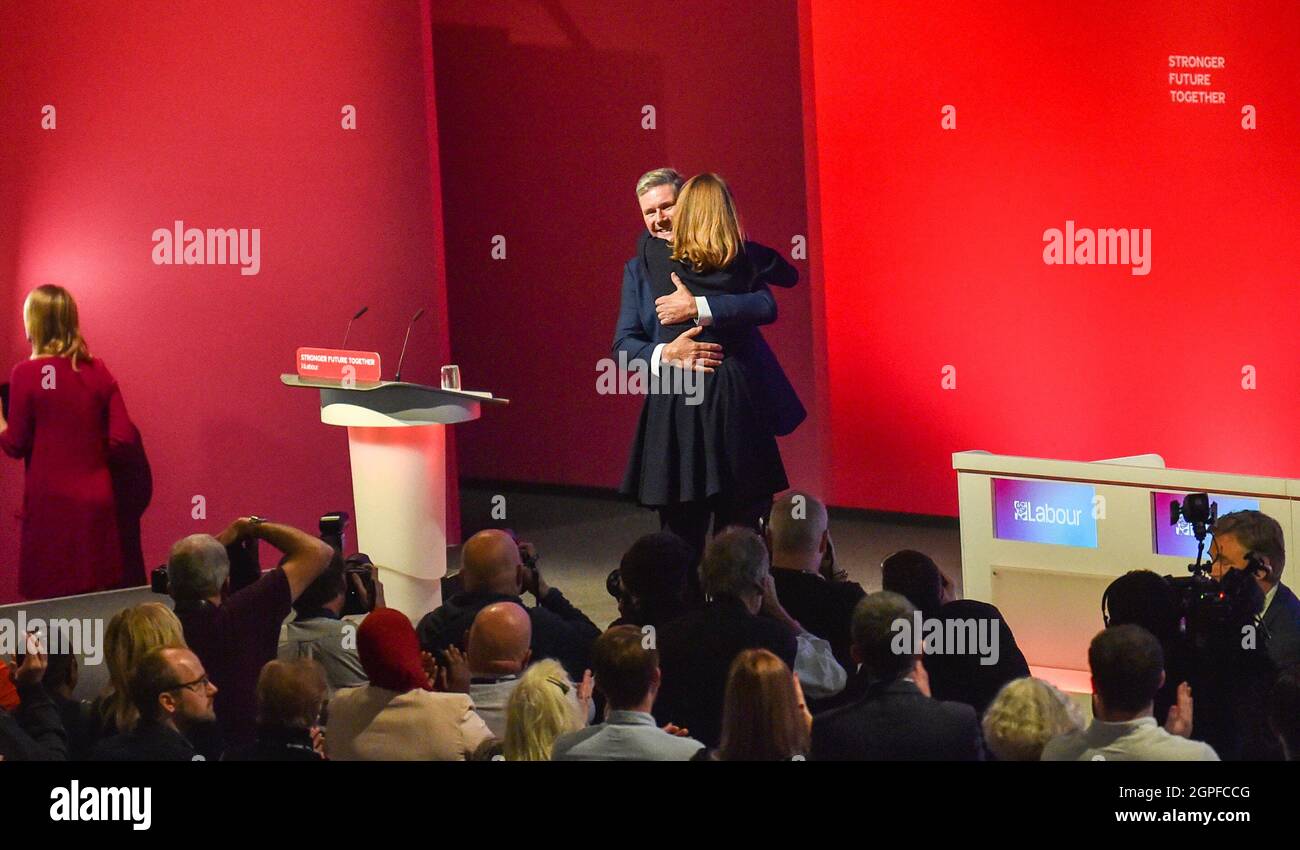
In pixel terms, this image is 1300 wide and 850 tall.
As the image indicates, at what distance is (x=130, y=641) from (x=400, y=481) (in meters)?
2.16

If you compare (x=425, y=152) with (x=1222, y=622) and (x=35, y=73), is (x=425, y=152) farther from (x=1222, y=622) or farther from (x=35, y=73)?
(x=1222, y=622)

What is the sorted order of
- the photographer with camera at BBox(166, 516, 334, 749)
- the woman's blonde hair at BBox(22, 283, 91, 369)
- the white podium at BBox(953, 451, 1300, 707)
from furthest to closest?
the woman's blonde hair at BBox(22, 283, 91, 369) < the white podium at BBox(953, 451, 1300, 707) < the photographer with camera at BBox(166, 516, 334, 749)

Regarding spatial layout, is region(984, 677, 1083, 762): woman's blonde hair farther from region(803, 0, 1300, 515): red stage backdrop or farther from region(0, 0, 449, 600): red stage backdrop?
region(0, 0, 449, 600): red stage backdrop

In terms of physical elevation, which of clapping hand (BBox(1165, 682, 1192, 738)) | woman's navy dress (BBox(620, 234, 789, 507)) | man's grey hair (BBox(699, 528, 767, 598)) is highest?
woman's navy dress (BBox(620, 234, 789, 507))

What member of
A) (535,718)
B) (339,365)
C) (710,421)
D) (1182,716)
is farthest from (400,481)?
(1182,716)

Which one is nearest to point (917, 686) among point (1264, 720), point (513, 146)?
point (1264, 720)

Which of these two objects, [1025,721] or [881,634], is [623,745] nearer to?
[881,634]

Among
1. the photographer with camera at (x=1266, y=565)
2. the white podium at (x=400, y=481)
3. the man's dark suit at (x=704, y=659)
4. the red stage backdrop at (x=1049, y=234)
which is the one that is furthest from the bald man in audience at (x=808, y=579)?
the red stage backdrop at (x=1049, y=234)

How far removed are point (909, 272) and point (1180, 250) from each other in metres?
1.24

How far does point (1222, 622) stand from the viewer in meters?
3.77

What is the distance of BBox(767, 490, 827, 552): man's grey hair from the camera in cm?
433

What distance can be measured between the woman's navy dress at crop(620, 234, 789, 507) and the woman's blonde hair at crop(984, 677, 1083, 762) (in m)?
1.83

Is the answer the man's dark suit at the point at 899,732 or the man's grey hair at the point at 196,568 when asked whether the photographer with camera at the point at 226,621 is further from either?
the man's dark suit at the point at 899,732

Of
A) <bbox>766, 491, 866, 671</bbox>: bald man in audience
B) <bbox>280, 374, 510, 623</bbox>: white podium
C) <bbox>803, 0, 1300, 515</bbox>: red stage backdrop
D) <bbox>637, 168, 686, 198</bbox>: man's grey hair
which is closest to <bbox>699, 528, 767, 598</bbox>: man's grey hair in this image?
<bbox>766, 491, 866, 671</bbox>: bald man in audience
